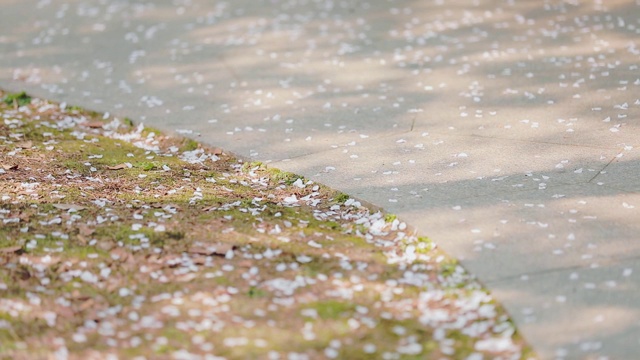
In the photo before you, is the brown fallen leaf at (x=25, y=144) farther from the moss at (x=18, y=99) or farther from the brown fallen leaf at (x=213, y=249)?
the brown fallen leaf at (x=213, y=249)

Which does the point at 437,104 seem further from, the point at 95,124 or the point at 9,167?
the point at 9,167

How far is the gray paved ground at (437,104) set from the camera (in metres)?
4.26

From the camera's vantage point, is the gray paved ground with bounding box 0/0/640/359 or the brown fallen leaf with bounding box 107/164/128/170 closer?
the gray paved ground with bounding box 0/0/640/359

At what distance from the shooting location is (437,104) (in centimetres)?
697

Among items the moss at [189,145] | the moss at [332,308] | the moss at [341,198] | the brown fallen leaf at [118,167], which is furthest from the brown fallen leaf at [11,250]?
the moss at [189,145]

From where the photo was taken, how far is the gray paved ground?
4.26 metres

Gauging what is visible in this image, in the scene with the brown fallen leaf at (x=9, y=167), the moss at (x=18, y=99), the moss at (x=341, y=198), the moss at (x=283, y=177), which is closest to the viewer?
the moss at (x=341, y=198)

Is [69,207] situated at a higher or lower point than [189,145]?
higher

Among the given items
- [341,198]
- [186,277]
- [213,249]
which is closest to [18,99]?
[341,198]

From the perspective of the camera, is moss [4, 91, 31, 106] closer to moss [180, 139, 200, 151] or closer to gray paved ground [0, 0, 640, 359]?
gray paved ground [0, 0, 640, 359]

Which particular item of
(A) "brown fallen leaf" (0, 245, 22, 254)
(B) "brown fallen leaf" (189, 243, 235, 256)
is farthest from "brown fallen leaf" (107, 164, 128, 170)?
(B) "brown fallen leaf" (189, 243, 235, 256)

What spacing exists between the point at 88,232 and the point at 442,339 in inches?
84.3

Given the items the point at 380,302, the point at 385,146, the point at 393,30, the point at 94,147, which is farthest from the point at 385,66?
the point at 380,302

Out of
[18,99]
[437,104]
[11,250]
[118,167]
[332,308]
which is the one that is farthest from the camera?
[18,99]
